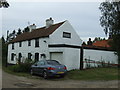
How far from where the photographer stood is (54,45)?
73.2 ft

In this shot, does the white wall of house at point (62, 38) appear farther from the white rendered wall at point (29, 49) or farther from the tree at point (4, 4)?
the tree at point (4, 4)

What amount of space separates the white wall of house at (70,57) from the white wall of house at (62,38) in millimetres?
4299

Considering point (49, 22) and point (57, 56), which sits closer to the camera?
point (57, 56)

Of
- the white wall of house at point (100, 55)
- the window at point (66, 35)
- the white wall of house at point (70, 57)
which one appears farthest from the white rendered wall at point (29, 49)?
the white wall of house at point (100, 55)

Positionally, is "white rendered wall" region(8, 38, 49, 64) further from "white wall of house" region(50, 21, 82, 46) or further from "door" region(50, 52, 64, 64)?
"door" region(50, 52, 64, 64)

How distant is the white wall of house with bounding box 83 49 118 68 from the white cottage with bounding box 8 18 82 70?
1825mm

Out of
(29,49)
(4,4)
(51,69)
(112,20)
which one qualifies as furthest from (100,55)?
(4,4)

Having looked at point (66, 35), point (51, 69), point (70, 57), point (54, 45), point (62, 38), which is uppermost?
point (66, 35)

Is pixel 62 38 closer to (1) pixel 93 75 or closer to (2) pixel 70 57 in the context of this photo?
(2) pixel 70 57

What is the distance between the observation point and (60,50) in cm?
2098

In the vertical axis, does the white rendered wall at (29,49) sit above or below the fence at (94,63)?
above

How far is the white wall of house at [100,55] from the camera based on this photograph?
22900 millimetres

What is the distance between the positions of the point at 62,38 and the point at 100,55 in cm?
627

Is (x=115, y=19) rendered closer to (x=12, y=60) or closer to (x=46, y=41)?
(x=46, y=41)
